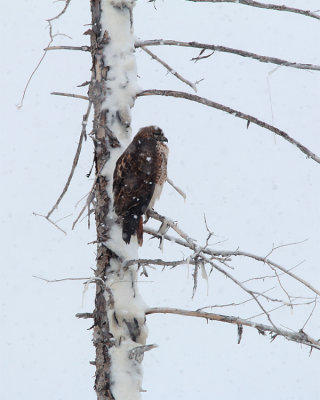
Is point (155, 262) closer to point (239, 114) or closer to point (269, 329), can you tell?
point (269, 329)

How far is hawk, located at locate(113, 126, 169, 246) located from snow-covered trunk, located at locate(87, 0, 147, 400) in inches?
2.7

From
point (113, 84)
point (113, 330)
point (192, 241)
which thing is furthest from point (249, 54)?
point (113, 330)

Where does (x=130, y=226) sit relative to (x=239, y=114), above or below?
below

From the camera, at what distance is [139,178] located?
14.4ft

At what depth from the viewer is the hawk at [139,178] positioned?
4102 mm

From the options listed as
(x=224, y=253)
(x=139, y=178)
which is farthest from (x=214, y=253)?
(x=139, y=178)

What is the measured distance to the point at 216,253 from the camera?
3672 mm

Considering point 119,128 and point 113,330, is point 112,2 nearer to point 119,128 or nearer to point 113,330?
point 119,128

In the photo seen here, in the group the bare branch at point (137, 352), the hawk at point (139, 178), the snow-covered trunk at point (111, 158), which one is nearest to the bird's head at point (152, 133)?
the hawk at point (139, 178)

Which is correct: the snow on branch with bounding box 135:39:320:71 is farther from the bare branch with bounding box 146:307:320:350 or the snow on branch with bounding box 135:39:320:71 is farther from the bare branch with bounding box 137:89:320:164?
the bare branch with bounding box 146:307:320:350

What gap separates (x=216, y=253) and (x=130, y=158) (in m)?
0.87

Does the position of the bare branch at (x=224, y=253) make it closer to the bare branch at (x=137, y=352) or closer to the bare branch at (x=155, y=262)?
the bare branch at (x=155, y=262)

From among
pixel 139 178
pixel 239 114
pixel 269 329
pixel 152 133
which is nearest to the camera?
pixel 269 329

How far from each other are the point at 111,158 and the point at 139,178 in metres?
0.28
